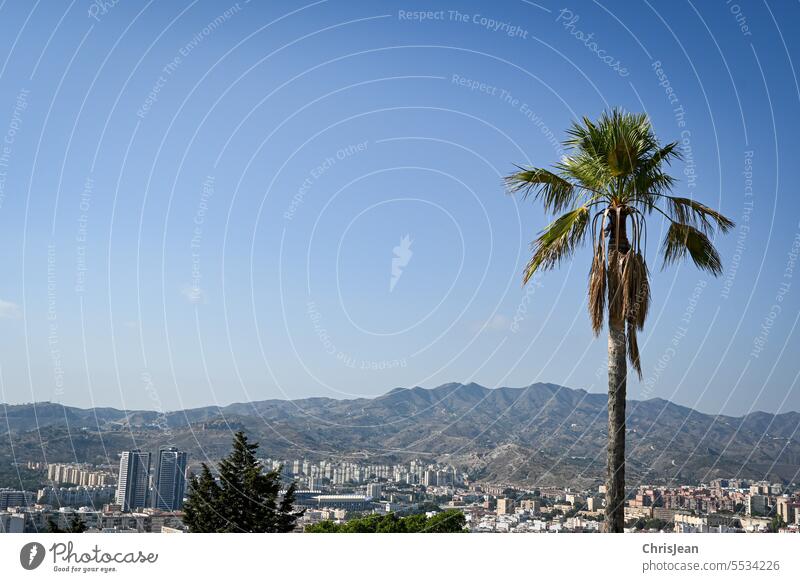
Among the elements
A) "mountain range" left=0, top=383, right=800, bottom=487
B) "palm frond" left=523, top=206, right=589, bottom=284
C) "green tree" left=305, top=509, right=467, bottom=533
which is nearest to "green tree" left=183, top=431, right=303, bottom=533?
"mountain range" left=0, top=383, right=800, bottom=487

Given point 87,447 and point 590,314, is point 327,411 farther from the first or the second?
point 590,314

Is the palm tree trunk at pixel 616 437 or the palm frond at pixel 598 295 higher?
the palm frond at pixel 598 295

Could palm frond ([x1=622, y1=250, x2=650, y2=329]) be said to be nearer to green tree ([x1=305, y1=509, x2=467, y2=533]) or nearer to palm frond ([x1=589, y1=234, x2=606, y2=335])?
palm frond ([x1=589, y1=234, x2=606, y2=335])
